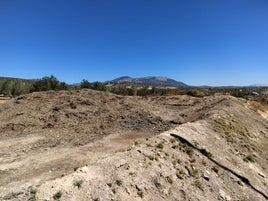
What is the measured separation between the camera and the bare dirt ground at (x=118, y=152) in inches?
363

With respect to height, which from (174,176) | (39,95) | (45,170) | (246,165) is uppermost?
(39,95)

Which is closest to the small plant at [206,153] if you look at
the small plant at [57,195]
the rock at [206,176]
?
the rock at [206,176]

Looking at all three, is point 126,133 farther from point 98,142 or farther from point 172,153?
point 172,153

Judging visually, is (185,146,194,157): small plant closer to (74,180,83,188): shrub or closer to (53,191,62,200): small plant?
(74,180,83,188): shrub

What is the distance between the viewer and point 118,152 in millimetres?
11727

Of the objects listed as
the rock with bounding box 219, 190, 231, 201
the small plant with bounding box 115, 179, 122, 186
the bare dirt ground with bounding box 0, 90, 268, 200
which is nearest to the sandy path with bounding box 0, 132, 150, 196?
the bare dirt ground with bounding box 0, 90, 268, 200

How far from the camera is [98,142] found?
14.8 meters

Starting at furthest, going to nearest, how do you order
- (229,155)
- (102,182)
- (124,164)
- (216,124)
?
(216,124)
(229,155)
(124,164)
(102,182)

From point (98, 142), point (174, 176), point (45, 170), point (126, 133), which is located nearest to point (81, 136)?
point (98, 142)

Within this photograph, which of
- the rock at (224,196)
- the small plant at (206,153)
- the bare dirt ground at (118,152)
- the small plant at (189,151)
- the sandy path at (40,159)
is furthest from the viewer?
the small plant at (206,153)

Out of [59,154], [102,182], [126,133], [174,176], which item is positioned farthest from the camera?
[126,133]

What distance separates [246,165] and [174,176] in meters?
6.09

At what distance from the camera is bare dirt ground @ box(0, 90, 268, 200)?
923 cm

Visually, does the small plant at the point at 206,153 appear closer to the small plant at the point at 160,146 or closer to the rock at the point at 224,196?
the rock at the point at 224,196
